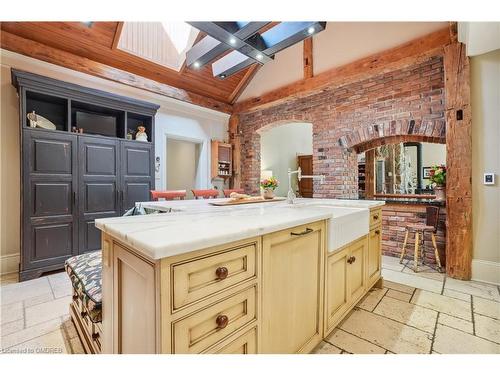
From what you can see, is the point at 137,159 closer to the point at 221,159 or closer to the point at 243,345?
the point at 221,159

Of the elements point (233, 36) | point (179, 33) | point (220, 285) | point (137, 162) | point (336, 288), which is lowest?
point (336, 288)

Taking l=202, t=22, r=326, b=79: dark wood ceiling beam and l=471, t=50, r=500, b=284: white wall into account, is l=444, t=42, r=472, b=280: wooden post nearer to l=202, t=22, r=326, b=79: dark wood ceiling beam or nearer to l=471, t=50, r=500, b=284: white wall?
l=471, t=50, r=500, b=284: white wall

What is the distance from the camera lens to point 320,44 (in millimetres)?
4160

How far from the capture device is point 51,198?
291 cm

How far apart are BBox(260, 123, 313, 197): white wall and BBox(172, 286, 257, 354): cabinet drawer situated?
18.6 ft

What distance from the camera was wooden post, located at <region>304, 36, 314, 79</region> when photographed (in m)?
4.23

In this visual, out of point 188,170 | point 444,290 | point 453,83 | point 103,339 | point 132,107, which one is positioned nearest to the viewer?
point 103,339

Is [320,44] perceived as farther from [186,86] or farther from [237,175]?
[237,175]

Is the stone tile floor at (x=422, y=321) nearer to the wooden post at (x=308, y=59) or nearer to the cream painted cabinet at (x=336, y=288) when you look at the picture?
the cream painted cabinet at (x=336, y=288)

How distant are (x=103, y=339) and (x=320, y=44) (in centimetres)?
488

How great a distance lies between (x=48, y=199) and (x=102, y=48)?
2361 millimetres

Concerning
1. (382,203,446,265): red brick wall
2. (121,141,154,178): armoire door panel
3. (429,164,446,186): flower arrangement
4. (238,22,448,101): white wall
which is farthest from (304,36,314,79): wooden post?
(121,141,154,178): armoire door panel

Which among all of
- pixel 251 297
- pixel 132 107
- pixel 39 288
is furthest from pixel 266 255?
pixel 132 107

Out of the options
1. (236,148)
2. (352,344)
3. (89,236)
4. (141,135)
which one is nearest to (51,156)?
(89,236)
